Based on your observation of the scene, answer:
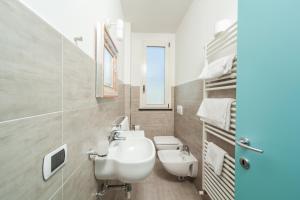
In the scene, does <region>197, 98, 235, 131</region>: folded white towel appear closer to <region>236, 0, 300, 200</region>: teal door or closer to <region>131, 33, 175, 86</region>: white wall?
<region>236, 0, 300, 200</region>: teal door

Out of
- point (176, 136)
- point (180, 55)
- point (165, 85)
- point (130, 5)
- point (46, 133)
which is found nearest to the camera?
point (46, 133)

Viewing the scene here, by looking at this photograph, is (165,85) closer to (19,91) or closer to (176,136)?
(176,136)

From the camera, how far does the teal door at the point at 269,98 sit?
2.07 ft

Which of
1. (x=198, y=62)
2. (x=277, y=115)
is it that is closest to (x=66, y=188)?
(x=277, y=115)

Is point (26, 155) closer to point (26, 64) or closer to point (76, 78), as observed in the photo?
point (26, 64)

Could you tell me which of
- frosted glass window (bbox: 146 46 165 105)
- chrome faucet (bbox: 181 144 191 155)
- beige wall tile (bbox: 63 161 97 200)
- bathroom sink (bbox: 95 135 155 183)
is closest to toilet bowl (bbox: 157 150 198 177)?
chrome faucet (bbox: 181 144 191 155)

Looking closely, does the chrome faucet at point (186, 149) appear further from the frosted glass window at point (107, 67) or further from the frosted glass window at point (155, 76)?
the frosted glass window at point (107, 67)

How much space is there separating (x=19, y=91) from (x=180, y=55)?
8.89 ft

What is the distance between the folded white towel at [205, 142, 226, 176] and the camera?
130 cm

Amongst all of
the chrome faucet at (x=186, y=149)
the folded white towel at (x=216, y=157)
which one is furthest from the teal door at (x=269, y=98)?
the chrome faucet at (x=186, y=149)

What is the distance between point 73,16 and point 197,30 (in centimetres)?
169

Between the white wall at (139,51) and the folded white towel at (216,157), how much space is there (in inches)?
78.3

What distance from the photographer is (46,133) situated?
1.84ft

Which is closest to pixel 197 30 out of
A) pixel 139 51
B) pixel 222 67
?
pixel 222 67
